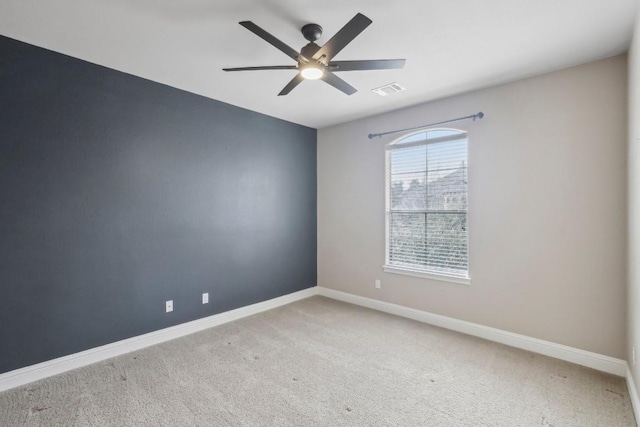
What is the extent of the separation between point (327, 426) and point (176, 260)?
2.28m

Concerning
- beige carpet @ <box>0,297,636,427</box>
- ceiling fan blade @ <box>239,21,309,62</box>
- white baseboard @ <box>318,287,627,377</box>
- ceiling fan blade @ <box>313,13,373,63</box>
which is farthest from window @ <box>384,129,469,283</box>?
ceiling fan blade @ <box>239,21,309,62</box>

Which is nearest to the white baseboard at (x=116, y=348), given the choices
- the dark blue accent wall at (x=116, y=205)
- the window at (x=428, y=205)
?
the dark blue accent wall at (x=116, y=205)

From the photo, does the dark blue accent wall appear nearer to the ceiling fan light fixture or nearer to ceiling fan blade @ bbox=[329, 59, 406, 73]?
the ceiling fan light fixture

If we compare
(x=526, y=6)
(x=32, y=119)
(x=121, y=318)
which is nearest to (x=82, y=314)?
(x=121, y=318)

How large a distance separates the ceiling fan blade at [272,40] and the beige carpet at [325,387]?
7.90 ft

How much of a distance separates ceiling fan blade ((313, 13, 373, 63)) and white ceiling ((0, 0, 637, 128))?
266mm

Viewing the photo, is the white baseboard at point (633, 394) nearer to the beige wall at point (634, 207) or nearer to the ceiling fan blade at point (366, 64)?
the beige wall at point (634, 207)

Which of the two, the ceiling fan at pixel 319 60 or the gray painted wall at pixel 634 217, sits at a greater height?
→ the ceiling fan at pixel 319 60

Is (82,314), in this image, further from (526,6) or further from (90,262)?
(526,6)

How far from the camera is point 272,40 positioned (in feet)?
6.14

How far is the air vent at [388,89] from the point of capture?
3.20 m

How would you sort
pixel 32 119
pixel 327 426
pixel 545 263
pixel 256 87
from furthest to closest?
pixel 256 87, pixel 545 263, pixel 32 119, pixel 327 426

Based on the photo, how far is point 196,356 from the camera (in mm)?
2826

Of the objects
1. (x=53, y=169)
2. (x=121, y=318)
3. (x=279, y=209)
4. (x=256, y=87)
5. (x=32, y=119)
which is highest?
(x=256, y=87)
